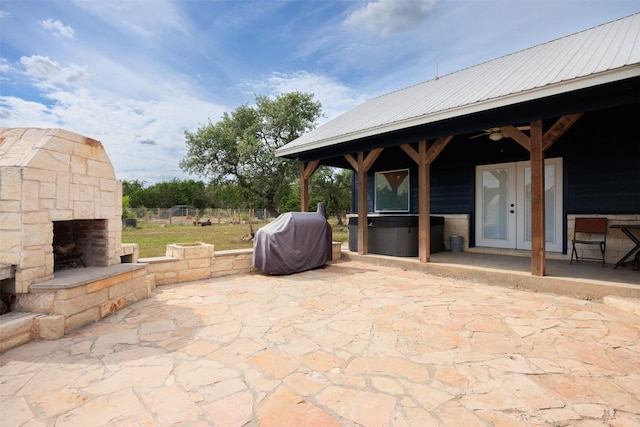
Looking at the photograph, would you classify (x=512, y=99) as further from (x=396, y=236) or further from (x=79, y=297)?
(x=79, y=297)

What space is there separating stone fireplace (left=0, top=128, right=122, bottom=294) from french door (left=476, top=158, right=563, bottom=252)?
7.17 meters

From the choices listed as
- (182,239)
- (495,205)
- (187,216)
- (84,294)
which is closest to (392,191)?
(495,205)

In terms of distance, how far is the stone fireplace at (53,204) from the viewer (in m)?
2.81

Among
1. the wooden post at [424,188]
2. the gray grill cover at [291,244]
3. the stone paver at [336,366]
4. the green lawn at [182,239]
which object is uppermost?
the wooden post at [424,188]

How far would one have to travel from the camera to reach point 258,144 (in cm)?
1111

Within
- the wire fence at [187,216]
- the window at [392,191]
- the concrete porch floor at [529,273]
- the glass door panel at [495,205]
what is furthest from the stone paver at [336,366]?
the wire fence at [187,216]

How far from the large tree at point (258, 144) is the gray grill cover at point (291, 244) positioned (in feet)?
19.6

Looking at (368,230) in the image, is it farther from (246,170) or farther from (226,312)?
(246,170)

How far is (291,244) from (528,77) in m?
4.51

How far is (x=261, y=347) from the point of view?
2598 mm

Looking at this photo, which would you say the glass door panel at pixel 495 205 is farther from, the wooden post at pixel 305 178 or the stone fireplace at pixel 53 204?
the stone fireplace at pixel 53 204

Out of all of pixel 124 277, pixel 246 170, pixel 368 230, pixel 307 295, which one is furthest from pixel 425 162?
pixel 246 170

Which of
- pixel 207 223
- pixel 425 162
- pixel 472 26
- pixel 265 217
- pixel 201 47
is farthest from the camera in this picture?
pixel 265 217

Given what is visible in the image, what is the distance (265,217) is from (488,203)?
18.6 meters
